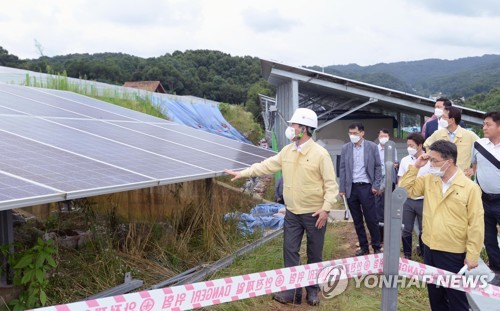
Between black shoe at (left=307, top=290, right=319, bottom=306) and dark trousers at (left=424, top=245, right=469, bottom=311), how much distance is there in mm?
1397

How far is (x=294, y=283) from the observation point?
424cm

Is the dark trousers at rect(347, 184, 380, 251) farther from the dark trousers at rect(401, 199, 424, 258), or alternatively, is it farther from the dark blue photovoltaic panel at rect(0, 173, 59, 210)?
the dark blue photovoltaic panel at rect(0, 173, 59, 210)

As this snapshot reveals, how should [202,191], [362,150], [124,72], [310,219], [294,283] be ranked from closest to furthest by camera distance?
[294,283] < [310,219] < [362,150] < [202,191] < [124,72]

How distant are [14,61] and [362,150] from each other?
40636 millimetres

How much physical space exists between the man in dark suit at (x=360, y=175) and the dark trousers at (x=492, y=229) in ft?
5.61

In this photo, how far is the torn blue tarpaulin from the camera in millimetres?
7855

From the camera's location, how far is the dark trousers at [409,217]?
6.49 metres

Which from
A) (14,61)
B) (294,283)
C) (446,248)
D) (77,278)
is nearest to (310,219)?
(294,283)

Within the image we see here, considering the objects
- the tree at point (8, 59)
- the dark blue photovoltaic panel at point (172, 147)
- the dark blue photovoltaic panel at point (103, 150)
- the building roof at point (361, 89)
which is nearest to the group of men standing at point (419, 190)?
the dark blue photovoltaic panel at point (103, 150)

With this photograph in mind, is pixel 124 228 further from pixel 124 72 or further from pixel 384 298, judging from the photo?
pixel 124 72

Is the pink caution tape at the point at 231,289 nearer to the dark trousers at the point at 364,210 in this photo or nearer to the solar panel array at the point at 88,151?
the solar panel array at the point at 88,151

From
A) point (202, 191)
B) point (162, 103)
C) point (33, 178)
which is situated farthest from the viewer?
point (162, 103)

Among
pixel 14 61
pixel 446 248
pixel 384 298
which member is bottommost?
pixel 384 298

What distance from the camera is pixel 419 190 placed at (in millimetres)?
4430
